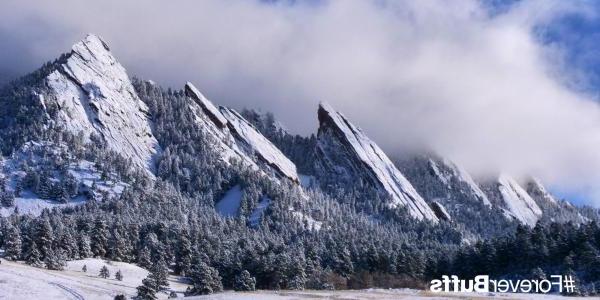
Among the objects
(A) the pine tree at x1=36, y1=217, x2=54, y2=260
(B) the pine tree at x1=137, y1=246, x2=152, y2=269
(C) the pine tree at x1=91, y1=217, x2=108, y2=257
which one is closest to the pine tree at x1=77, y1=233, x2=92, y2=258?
(C) the pine tree at x1=91, y1=217, x2=108, y2=257

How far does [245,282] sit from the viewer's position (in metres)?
143

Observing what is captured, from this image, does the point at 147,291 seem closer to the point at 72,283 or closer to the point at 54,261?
the point at 72,283

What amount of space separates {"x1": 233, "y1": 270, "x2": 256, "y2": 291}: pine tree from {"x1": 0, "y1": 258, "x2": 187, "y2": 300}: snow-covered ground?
450 inches

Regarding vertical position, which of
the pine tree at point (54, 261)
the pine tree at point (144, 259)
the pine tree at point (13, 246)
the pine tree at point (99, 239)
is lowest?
the pine tree at point (54, 261)

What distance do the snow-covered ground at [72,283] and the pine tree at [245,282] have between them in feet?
37.5

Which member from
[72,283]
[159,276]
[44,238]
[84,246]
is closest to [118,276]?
[159,276]

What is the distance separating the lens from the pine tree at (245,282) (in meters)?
143

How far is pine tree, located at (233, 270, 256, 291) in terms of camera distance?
469 ft

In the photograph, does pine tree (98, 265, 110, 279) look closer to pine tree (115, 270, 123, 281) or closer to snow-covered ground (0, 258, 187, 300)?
snow-covered ground (0, 258, 187, 300)

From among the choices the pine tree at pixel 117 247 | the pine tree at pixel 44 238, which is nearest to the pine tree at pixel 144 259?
the pine tree at pixel 117 247

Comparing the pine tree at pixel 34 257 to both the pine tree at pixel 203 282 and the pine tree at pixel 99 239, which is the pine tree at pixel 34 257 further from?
the pine tree at pixel 203 282

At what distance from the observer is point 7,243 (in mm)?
150875

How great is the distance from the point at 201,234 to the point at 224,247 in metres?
15.1

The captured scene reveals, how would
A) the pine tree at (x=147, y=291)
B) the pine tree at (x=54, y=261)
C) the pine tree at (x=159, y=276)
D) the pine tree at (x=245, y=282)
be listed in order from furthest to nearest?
1. the pine tree at (x=245, y=282)
2. the pine tree at (x=54, y=261)
3. the pine tree at (x=159, y=276)
4. the pine tree at (x=147, y=291)
